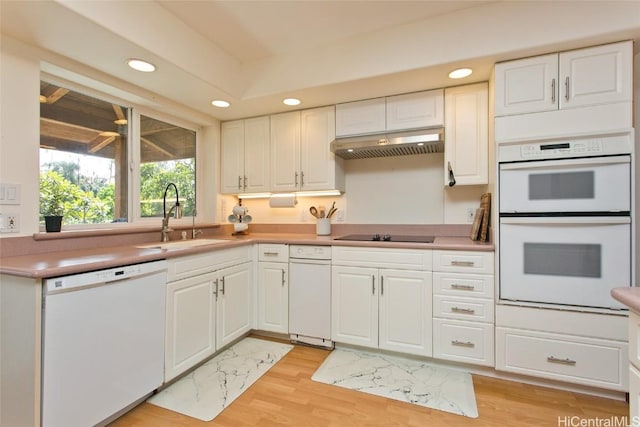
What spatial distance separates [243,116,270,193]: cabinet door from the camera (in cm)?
307

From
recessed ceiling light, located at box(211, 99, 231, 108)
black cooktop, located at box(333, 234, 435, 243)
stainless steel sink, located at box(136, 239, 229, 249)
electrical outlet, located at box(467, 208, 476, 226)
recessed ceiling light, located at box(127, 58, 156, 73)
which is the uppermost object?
recessed ceiling light, located at box(211, 99, 231, 108)

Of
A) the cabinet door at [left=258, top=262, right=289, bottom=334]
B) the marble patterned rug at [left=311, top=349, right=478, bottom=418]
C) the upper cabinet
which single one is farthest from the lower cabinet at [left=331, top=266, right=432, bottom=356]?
the upper cabinet

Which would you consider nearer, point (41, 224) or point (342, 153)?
point (41, 224)

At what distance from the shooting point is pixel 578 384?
1862 millimetres

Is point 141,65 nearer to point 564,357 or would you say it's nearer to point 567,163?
point 567,163

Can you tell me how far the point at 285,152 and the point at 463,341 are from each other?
2181mm

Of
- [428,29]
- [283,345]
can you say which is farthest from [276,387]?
[428,29]

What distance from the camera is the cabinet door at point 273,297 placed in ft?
8.52

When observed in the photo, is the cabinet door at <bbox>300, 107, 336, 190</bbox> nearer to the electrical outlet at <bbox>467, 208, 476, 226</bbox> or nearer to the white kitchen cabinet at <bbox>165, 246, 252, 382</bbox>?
the white kitchen cabinet at <bbox>165, 246, 252, 382</bbox>

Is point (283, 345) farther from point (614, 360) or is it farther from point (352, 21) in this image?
point (352, 21)

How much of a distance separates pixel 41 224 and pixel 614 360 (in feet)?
11.8

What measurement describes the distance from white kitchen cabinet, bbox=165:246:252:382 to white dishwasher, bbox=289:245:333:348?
1.33 feet

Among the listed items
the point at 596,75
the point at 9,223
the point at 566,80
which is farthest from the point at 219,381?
the point at 596,75

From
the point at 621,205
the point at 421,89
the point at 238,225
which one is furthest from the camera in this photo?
the point at 238,225
